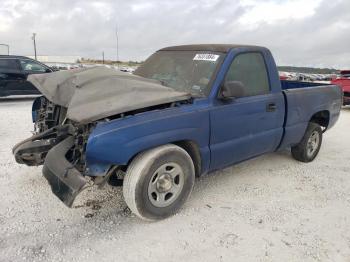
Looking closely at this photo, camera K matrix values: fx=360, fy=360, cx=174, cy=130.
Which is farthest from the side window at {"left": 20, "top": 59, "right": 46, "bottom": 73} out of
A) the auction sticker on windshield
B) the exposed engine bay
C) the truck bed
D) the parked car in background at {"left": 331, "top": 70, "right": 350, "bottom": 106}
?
the parked car in background at {"left": 331, "top": 70, "right": 350, "bottom": 106}

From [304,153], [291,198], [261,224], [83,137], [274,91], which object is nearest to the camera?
[83,137]

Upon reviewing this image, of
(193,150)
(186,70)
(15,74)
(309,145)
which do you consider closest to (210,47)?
(186,70)

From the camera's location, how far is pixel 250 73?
14.8ft

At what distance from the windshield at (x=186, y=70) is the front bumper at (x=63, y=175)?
57.7 inches

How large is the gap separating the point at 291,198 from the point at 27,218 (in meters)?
2.99

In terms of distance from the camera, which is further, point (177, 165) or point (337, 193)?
point (337, 193)

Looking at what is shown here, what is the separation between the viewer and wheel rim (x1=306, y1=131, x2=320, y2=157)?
5762 mm

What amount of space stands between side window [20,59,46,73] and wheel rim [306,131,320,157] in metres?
9.67

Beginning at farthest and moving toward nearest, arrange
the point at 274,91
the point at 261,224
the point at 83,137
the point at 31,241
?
the point at 274,91 < the point at 261,224 < the point at 83,137 < the point at 31,241

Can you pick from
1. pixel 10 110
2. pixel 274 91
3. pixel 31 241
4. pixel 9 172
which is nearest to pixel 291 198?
pixel 274 91

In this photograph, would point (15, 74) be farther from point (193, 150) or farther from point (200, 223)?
point (200, 223)

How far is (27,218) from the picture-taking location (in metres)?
3.62

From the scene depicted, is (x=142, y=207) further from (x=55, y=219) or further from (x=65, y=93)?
(x=65, y=93)

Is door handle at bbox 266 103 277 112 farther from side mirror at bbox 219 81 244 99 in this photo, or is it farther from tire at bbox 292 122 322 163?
tire at bbox 292 122 322 163
